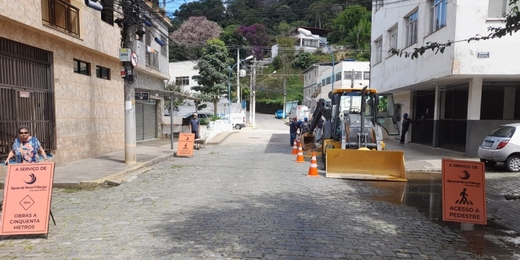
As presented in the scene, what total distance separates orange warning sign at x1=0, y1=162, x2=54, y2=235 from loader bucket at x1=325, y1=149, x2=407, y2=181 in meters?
7.04

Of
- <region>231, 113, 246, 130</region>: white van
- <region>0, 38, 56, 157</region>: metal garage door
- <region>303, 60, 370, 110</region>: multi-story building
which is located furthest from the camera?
<region>303, 60, 370, 110</region>: multi-story building

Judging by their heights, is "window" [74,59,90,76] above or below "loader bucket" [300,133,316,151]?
above

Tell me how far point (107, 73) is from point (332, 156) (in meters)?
10.3

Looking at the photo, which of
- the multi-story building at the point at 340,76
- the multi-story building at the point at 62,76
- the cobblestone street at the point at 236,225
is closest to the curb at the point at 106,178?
the cobblestone street at the point at 236,225

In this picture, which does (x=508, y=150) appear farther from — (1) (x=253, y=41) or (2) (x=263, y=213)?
(1) (x=253, y=41)

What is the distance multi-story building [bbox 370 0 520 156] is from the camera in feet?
40.6

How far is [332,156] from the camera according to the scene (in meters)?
10.4

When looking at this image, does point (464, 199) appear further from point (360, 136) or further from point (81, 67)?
point (81, 67)

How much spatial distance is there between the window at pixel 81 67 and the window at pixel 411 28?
14289mm

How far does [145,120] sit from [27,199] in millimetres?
16361

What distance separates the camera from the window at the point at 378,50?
22.4m

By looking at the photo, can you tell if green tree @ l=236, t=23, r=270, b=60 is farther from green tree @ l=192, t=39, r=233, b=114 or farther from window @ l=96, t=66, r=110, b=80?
window @ l=96, t=66, r=110, b=80

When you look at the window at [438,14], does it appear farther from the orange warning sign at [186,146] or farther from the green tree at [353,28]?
the green tree at [353,28]

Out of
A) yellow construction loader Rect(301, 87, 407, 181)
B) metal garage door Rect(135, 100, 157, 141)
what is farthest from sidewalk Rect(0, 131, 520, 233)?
metal garage door Rect(135, 100, 157, 141)
